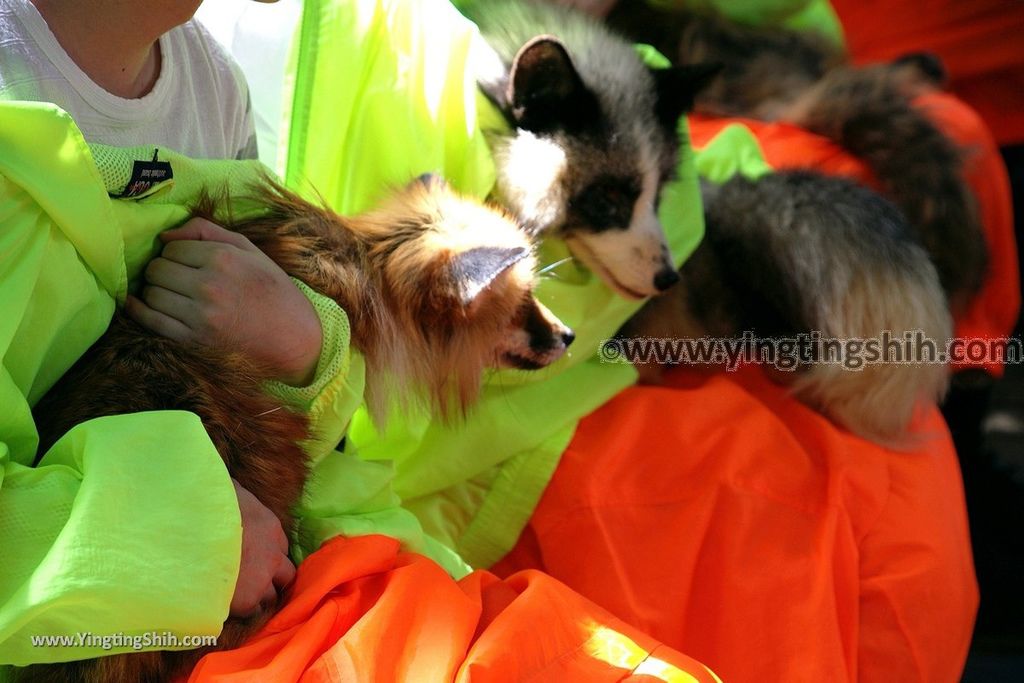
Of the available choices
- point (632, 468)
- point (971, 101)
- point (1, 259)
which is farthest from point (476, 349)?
point (971, 101)

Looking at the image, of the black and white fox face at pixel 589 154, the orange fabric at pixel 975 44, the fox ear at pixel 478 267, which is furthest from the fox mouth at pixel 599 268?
the orange fabric at pixel 975 44

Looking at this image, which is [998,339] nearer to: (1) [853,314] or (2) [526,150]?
(1) [853,314]

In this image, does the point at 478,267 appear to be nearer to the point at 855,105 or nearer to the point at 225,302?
the point at 225,302

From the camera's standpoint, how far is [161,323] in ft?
3.37

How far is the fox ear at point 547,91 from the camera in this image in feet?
4.98

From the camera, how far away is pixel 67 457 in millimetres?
875

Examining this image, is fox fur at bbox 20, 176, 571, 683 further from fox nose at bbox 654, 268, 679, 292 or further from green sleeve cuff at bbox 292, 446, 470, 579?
fox nose at bbox 654, 268, 679, 292

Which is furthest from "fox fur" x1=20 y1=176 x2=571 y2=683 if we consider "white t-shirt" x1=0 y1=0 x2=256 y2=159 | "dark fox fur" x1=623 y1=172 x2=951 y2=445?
"dark fox fur" x1=623 y1=172 x2=951 y2=445

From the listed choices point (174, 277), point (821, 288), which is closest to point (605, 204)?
point (821, 288)

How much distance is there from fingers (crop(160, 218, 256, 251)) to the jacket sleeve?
10.4 inches

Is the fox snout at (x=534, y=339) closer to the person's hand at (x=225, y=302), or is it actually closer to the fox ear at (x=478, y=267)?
the fox ear at (x=478, y=267)

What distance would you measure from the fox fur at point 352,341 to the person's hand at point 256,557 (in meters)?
0.02

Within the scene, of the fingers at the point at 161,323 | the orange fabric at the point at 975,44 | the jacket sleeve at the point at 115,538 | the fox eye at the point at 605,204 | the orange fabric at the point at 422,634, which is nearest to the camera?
the jacket sleeve at the point at 115,538

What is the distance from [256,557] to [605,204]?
0.91m
